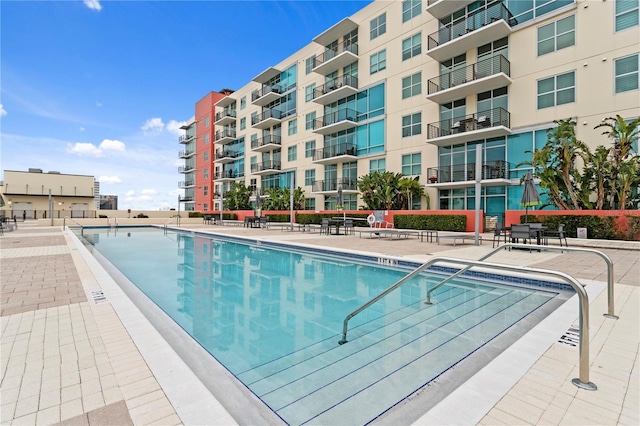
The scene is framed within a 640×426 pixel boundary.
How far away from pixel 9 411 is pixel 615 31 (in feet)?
73.6

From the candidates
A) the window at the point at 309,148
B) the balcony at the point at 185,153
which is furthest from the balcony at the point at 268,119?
the balcony at the point at 185,153

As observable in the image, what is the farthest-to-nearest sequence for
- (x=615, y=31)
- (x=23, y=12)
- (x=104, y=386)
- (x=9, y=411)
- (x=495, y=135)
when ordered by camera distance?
(x=495, y=135) → (x=615, y=31) → (x=23, y=12) → (x=104, y=386) → (x=9, y=411)

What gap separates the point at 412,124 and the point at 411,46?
18.4 feet

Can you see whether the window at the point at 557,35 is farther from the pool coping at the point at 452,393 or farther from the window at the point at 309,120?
the pool coping at the point at 452,393

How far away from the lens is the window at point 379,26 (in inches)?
936

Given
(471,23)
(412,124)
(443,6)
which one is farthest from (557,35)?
(412,124)

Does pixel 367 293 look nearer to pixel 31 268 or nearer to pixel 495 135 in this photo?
pixel 31 268

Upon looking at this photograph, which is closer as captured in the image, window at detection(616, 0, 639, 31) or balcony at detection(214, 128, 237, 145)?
window at detection(616, 0, 639, 31)

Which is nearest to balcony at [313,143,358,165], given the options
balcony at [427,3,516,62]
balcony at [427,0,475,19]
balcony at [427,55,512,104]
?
balcony at [427,55,512,104]

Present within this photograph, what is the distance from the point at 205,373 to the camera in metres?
2.72

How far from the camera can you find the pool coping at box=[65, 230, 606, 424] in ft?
6.40

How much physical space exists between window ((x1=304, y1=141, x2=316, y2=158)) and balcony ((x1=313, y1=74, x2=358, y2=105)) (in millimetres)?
3798

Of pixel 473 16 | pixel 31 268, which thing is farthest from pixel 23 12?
pixel 473 16

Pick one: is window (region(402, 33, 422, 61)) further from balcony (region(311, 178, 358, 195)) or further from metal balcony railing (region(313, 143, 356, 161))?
balcony (region(311, 178, 358, 195))
